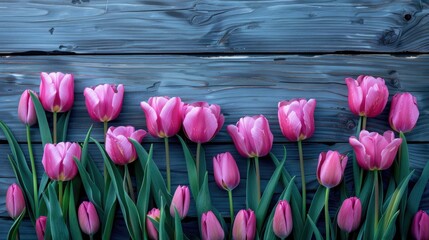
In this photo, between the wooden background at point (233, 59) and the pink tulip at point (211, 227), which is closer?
the pink tulip at point (211, 227)

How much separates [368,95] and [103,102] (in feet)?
1.47

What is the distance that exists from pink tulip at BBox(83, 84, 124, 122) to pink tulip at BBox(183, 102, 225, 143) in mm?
122

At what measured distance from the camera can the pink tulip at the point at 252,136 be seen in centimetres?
109

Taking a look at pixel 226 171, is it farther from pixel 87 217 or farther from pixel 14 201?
pixel 14 201

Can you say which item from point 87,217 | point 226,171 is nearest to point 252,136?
point 226,171

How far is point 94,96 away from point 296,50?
37 centimetres

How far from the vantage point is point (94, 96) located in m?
1.11

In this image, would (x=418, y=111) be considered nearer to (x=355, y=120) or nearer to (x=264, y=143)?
(x=355, y=120)

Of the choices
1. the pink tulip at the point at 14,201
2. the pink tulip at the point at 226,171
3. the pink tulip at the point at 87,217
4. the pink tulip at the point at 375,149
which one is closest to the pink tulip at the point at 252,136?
the pink tulip at the point at 226,171

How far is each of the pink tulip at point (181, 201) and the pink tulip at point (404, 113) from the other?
14.8 inches

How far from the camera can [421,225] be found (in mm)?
1092

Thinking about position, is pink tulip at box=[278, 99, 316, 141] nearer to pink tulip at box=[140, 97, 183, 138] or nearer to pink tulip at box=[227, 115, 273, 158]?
pink tulip at box=[227, 115, 273, 158]

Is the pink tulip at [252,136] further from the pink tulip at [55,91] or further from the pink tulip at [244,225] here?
the pink tulip at [55,91]

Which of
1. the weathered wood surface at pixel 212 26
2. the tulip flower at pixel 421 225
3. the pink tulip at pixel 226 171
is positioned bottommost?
the tulip flower at pixel 421 225
